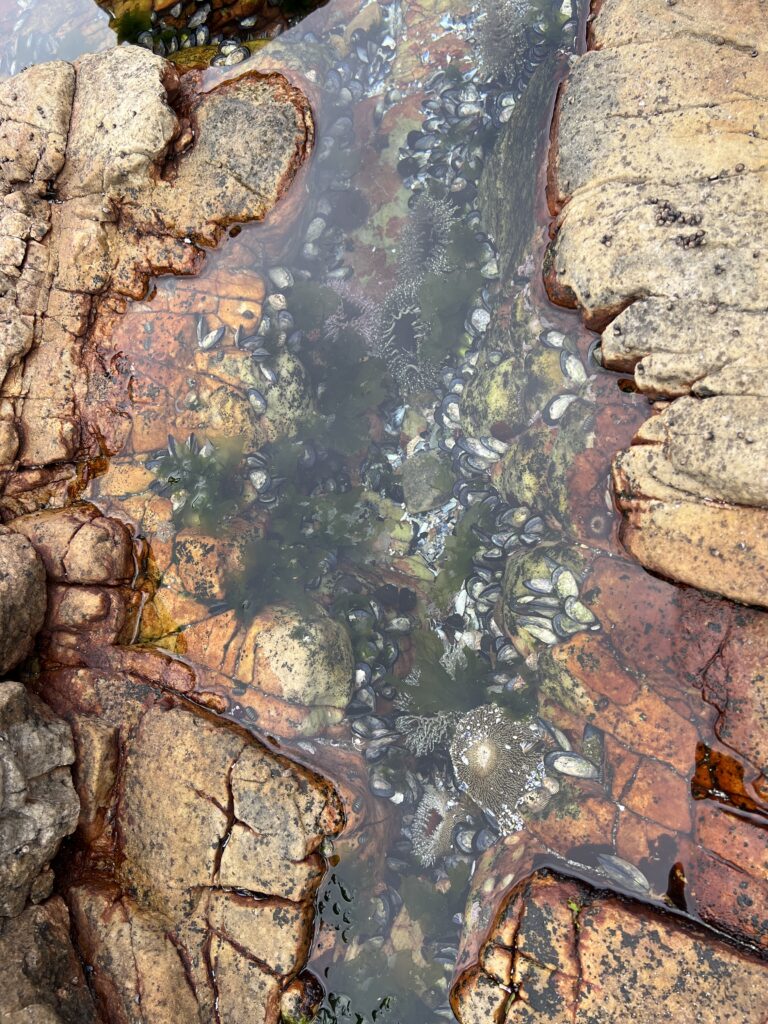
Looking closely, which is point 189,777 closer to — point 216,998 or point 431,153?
point 216,998

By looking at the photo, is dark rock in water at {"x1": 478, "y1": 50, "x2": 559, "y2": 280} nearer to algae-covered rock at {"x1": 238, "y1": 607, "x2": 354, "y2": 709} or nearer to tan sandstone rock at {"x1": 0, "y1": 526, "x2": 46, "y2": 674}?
algae-covered rock at {"x1": 238, "y1": 607, "x2": 354, "y2": 709}

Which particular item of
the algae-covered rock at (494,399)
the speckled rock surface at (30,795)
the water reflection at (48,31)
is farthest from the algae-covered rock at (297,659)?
the water reflection at (48,31)

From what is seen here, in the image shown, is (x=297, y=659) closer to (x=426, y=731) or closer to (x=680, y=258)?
(x=426, y=731)

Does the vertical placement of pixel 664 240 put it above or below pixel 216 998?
above

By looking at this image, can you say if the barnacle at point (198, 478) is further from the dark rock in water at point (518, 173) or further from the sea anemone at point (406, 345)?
the dark rock in water at point (518, 173)

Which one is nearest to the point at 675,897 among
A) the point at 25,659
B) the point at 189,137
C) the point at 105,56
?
the point at 25,659

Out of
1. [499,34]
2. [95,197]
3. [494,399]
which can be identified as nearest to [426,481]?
[494,399]
